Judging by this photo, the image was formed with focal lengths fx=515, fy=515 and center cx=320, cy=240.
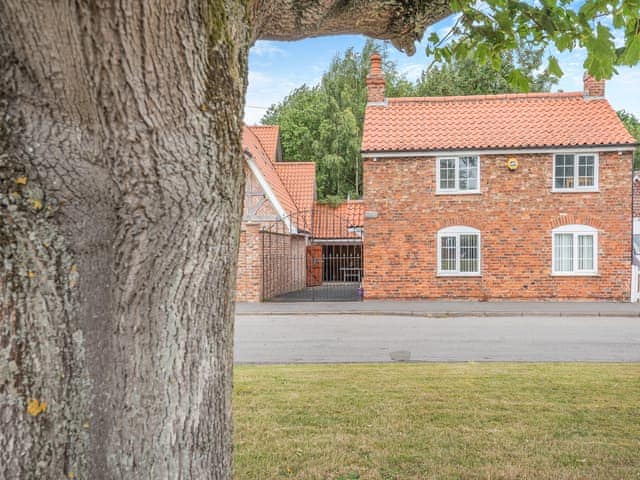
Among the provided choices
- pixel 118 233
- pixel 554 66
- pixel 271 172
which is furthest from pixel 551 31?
pixel 271 172

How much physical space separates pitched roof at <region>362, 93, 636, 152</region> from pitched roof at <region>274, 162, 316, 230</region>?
8.30m

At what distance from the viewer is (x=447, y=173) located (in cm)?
1788

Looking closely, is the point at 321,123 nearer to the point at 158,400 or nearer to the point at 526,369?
the point at 526,369

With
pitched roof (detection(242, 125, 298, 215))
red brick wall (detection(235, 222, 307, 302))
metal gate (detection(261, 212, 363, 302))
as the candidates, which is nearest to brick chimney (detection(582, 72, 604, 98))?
metal gate (detection(261, 212, 363, 302))

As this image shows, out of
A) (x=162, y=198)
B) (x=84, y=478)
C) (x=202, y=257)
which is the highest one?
(x=162, y=198)

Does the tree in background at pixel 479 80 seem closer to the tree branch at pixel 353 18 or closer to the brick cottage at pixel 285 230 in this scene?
the brick cottage at pixel 285 230

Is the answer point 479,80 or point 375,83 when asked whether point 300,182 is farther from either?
point 479,80

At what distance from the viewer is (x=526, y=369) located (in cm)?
730

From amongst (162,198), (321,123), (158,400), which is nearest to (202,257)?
(162,198)

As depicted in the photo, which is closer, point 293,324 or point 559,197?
point 293,324

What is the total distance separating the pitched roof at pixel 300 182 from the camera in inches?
1058

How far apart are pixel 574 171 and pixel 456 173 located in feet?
12.8

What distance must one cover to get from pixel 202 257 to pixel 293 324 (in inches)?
451

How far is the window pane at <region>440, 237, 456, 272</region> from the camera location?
57.9ft
